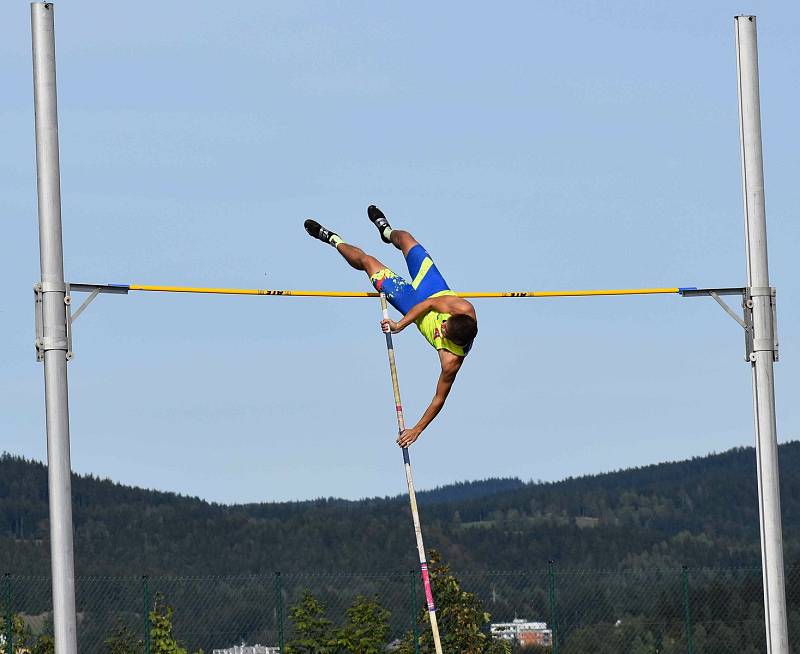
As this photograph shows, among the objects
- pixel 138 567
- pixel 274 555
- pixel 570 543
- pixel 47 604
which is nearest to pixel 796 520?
pixel 570 543

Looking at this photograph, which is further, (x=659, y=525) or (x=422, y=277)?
(x=659, y=525)

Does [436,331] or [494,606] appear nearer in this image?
[436,331]

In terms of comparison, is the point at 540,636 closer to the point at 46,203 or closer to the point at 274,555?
the point at 46,203

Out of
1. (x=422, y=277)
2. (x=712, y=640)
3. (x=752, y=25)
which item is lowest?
(x=712, y=640)

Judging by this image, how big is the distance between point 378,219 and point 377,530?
66.2m

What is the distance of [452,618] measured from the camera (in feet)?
73.9

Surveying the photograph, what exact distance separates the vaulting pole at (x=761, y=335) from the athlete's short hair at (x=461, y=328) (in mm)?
2188

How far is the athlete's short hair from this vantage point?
12.7 m

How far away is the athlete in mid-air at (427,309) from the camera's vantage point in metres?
12.8

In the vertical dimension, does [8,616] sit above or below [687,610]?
above

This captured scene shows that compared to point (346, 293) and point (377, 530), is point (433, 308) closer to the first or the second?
point (346, 293)

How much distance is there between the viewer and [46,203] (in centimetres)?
1170

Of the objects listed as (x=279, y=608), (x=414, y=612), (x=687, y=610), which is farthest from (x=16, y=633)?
(x=687, y=610)

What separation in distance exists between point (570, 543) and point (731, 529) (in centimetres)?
1396
